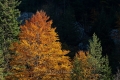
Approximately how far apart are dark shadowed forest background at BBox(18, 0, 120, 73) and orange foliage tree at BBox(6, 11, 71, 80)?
46.0ft

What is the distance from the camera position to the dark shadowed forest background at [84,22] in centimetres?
5963

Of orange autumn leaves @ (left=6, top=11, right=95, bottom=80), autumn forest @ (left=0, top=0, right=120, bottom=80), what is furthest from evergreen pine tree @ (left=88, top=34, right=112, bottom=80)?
orange autumn leaves @ (left=6, top=11, right=95, bottom=80)

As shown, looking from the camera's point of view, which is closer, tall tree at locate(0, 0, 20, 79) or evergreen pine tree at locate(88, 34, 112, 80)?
evergreen pine tree at locate(88, 34, 112, 80)

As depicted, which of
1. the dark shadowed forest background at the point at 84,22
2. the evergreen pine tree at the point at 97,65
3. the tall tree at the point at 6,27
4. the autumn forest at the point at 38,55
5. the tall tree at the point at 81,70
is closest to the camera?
the tall tree at the point at 81,70

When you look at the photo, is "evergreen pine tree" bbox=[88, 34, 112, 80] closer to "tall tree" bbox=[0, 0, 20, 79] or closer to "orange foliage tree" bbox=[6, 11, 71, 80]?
"orange foliage tree" bbox=[6, 11, 71, 80]

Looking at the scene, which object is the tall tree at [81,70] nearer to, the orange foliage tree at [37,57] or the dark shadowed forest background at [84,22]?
the orange foliage tree at [37,57]

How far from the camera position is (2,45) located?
37500 millimetres

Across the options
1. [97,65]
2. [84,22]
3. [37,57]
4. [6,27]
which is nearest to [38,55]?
[37,57]

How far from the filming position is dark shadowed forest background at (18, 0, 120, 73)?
59631 mm

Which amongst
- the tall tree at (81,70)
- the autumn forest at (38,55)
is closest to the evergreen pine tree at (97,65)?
the autumn forest at (38,55)

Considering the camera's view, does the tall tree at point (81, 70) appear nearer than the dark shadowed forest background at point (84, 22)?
Yes

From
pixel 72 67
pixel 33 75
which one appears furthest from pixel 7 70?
pixel 72 67

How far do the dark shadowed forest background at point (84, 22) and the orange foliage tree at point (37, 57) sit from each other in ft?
46.0

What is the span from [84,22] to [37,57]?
1858 inches
